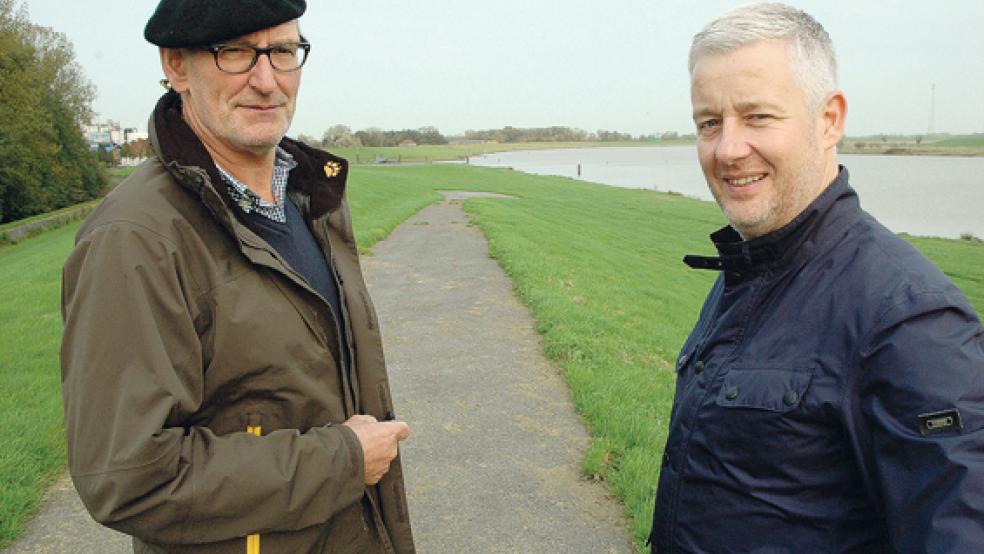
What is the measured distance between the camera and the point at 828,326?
5.13ft

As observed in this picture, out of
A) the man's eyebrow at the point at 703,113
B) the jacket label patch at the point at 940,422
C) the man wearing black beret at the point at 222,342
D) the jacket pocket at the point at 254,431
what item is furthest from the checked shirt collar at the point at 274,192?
the jacket label patch at the point at 940,422

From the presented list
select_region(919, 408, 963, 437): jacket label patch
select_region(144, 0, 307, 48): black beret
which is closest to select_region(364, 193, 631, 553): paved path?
select_region(919, 408, 963, 437): jacket label patch

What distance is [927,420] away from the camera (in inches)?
52.2

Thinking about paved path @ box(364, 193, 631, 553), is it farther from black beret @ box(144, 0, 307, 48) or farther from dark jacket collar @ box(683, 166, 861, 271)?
black beret @ box(144, 0, 307, 48)

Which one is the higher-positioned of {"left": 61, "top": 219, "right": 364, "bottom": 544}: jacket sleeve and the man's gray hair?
the man's gray hair

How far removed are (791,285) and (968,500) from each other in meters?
0.62

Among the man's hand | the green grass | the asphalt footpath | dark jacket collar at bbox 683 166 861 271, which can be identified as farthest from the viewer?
the green grass

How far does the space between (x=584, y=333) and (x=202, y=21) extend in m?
5.78

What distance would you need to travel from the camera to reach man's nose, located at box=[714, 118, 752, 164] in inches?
71.2

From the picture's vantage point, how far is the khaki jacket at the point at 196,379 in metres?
1.49

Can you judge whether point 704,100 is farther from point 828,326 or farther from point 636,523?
point 636,523

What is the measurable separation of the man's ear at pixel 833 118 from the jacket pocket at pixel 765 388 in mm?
642

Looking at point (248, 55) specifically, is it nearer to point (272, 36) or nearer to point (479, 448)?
point (272, 36)

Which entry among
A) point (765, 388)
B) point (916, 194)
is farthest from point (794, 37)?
point (916, 194)
